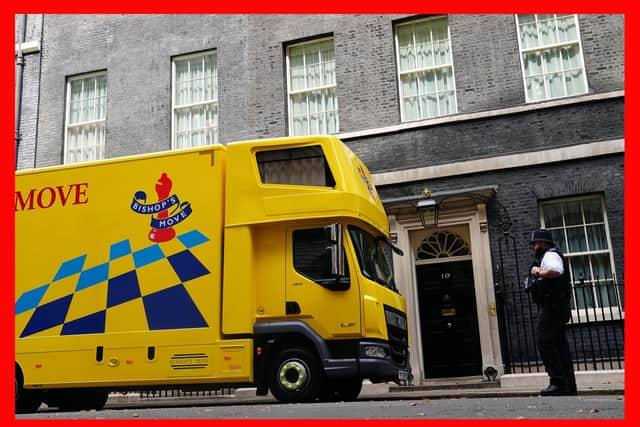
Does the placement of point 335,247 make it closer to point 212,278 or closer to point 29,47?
point 212,278

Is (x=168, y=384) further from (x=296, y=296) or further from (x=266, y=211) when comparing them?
(x=266, y=211)

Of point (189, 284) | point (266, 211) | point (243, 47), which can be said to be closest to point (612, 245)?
point (266, 211)

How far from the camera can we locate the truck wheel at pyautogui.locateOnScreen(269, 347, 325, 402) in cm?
766

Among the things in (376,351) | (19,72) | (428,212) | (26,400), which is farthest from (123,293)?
(19,72)

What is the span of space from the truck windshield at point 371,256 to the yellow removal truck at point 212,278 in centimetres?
3

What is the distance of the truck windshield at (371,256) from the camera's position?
8.12m

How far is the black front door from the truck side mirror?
17.0ft

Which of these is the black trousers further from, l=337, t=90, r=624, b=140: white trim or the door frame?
l=337, t=90, r=624, b=140: white trim

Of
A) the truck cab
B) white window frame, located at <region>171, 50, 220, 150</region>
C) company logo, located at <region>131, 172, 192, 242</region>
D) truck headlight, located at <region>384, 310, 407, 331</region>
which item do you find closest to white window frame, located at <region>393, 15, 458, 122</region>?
white window frame, located at <region>171, 50, 220, 150</region>

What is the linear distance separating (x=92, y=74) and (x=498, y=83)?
32.3ft

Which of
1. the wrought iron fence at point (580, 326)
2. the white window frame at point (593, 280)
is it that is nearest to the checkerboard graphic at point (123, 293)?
the wrought iron fence at point (580, 326)

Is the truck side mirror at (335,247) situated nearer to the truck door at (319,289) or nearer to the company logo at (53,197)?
the truck door at (319,289)

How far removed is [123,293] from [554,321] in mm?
5380

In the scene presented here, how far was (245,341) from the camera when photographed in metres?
7.93
